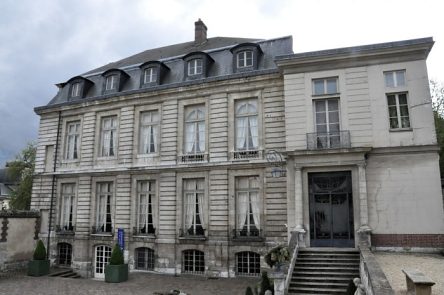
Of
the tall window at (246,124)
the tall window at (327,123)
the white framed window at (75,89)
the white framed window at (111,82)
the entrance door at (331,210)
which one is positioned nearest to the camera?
the entrance door at (331,210)

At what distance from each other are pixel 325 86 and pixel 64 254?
13.9 meters

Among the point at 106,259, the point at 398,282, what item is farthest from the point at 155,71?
the point at 398,282

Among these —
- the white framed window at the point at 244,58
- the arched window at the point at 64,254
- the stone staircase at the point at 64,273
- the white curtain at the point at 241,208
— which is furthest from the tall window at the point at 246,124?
the arched window at the point at 64,254

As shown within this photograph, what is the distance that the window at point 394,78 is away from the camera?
1273cm

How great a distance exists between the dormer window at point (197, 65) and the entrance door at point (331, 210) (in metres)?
6.71

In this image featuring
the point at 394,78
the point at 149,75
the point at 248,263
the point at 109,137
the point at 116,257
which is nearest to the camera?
the point at 394,78

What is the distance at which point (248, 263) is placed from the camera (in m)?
14.0

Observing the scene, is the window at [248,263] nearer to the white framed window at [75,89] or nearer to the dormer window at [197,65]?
the dormer window at [197,65]

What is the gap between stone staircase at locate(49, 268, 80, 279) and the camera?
15.8 m

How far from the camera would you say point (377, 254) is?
445 inches

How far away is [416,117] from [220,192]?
293 inches

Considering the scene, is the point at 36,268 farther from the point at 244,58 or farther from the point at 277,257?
the point at 244,58

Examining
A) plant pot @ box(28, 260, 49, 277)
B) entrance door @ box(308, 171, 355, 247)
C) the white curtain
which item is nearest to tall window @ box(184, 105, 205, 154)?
the white curtain

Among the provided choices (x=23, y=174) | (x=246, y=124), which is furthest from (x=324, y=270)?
(x=23, y=174)
